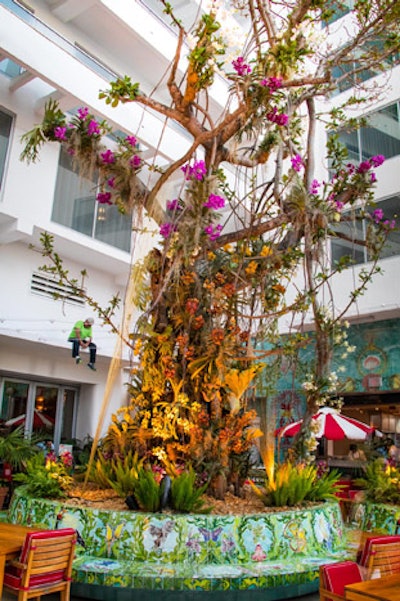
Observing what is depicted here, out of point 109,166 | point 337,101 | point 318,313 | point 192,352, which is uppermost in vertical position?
point 337,101

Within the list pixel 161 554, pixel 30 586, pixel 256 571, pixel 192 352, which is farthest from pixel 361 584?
pixel 192 352

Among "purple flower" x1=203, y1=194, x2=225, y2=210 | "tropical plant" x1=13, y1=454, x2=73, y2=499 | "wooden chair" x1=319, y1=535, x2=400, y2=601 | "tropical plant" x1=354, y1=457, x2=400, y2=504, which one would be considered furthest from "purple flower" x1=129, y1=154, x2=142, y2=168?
"tropical plant" x1=354, y1=457, x2=400, y2=504

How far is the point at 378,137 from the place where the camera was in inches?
509

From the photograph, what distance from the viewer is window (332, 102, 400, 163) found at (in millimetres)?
12586

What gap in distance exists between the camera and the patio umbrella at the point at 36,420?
1132 centimetres

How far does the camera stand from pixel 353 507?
796 cm

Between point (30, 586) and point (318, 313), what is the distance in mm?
4845

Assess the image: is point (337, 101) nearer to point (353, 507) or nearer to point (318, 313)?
point (318, 313)

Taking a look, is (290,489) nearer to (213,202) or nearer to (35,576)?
(35,576)

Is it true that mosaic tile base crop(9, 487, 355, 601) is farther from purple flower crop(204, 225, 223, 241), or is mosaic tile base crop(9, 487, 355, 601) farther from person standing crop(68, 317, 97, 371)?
person standing crop(68, 317, 97, 371)

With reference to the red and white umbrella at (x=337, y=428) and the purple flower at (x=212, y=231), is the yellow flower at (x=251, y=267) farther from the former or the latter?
the red and white umbrella at (x=337, y=428)

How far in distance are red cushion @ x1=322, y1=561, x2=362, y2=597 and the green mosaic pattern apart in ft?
3.82

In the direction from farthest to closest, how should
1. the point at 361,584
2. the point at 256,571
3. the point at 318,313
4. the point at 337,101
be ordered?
the point at 337,101, the point at 318,313, the point at 256,571, the point at 361,584

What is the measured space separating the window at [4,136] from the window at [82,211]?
1.21 metres
